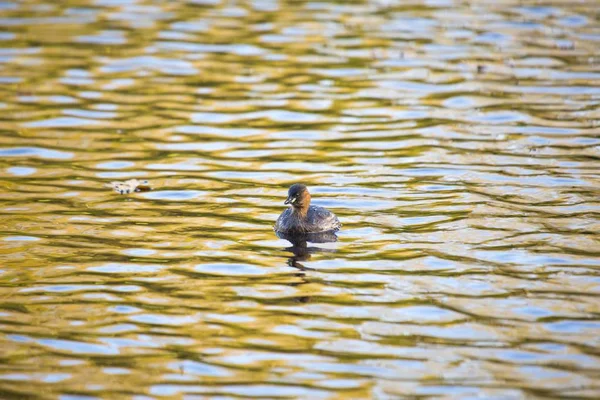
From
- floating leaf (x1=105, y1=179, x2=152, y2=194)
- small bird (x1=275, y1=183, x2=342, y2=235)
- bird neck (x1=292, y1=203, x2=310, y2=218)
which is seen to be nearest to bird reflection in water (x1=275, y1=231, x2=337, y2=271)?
small bird (x1=275, y1=183, x2=342, y2=235)

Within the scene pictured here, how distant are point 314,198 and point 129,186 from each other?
8.76ft

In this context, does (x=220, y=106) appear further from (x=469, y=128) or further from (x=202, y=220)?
(x=202, y=220)

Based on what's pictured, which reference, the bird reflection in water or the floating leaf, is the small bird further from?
the floating leaf

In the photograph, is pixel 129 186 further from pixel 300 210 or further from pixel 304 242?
pixel 304 242

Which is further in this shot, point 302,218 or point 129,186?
point 129,186

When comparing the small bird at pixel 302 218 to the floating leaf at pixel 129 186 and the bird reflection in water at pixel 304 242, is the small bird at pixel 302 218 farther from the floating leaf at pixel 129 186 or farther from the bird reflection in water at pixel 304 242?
the floating leaf at pixel 129 186

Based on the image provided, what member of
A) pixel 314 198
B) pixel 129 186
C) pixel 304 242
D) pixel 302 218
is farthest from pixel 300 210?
pixel 129 186

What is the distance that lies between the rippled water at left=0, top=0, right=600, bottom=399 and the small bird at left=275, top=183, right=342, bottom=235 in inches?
9.9

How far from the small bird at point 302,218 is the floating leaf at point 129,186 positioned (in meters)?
2.78

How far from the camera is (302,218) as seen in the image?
42.9 ft

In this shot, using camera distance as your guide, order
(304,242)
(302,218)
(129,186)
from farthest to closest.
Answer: (129,186), (302,218), (304,242)

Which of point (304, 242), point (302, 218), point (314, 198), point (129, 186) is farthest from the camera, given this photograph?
point (129, 186)

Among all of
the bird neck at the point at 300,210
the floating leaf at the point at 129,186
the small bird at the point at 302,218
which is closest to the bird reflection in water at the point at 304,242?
the small bird at the point at 302,218

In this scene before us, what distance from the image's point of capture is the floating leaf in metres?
14.9
